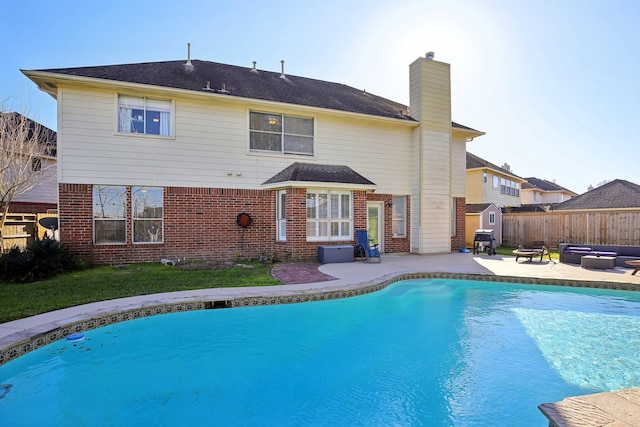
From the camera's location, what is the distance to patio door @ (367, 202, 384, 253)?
14453 millimetres

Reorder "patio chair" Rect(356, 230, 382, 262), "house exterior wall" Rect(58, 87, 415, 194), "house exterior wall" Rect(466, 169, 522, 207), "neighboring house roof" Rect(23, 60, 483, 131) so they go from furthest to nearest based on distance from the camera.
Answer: "house exterior wall" Rect(466, 169, 522, 207) → "patio chair" Rect(356, 230, 382, 262) → "neighboring house roof" Rect(23, 60, 483, 131) → "house exterior wall" Rect(58, 87, 415, 194)

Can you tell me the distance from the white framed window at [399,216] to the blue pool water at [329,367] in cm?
759

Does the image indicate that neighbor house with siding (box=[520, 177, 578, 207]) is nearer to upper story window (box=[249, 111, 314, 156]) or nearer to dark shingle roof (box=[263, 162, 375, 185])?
dark shingle roof (box=[263, 162, 375, 185])

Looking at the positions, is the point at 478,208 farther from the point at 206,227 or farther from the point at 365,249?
the point at 206,227

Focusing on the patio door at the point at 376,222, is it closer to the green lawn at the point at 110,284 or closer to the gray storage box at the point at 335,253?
the gray storage box at the point at 335,253

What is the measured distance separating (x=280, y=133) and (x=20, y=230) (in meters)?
12.7

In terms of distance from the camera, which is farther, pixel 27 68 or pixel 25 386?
pixel 27 68

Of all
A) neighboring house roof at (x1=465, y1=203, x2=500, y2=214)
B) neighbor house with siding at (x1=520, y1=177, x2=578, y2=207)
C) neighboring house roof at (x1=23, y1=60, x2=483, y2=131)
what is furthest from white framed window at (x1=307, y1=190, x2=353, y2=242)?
neighbor house with siding at (x1=520, y1=177, x2=578, y2=207)

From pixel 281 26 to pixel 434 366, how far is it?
12.2 metres

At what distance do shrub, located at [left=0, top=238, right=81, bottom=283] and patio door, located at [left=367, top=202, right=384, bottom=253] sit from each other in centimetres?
1086

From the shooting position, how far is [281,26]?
12.3m

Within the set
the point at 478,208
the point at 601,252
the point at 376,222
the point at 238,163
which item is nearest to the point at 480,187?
the point at 478,208

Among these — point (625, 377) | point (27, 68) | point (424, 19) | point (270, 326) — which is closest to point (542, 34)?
point (424, 19)

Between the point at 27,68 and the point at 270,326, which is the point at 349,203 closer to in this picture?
the point at 270,326
